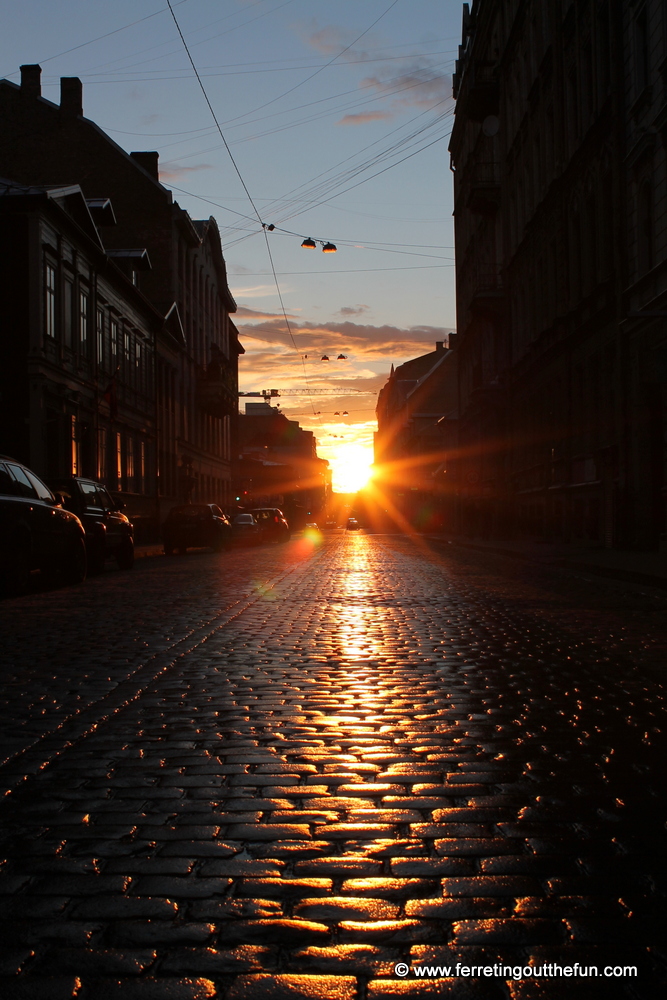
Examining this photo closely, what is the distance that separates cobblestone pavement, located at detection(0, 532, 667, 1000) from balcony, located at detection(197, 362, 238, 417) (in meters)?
54.4

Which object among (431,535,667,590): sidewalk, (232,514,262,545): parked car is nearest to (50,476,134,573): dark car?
(431,535,667,590): sidewalk

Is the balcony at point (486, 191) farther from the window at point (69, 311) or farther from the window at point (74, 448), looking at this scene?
the window at point (74, 448)

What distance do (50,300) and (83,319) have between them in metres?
3.80

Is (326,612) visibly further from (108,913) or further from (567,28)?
(567,28)

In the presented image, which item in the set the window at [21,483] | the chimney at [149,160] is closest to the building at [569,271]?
the window at [21,483]

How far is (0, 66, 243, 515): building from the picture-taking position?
45.0m

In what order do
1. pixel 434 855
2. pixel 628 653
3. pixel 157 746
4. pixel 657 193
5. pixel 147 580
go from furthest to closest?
pixel 657 193 → pixel 147 580 → pixel 628 653 → pixel 157 746 → pixel 434 855

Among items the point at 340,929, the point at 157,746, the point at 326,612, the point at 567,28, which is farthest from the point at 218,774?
the point at 567,28

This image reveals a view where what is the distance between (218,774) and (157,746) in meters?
0.70

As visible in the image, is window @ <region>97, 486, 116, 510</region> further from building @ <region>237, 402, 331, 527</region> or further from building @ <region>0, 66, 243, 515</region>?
building @ <region>237, 402, 331, 527</region>

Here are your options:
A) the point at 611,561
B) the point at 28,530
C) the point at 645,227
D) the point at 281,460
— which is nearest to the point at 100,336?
the point at 645,227

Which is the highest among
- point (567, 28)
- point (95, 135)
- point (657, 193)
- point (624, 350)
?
point (95, 135)

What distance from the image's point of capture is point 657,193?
2188 centimetres

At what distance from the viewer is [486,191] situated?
43250 mm
